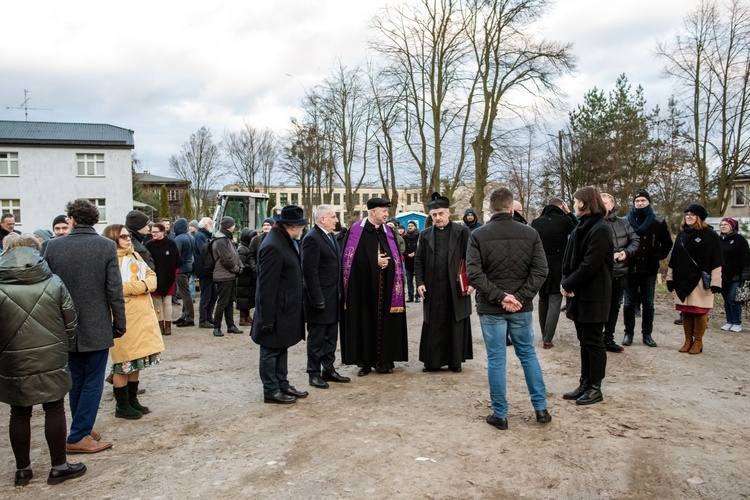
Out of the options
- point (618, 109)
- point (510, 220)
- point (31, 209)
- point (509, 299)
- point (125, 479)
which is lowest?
point (125, 479)

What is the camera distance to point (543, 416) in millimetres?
5070

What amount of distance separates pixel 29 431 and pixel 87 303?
39.3 inches

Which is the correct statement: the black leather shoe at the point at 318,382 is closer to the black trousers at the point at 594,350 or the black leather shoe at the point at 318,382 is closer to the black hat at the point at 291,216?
the black hat at the point at 291,216

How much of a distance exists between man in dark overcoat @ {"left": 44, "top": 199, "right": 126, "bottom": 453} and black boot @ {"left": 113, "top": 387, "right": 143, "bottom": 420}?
2.48 feet

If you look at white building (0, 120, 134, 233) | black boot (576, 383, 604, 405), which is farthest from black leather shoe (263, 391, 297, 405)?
white building (0, 120, 134, 233)

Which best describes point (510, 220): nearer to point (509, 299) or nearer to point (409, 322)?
point (509, 299)

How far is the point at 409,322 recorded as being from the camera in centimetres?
1127

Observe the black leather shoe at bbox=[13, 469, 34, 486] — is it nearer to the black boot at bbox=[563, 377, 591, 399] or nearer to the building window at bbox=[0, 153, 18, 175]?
the black boot at bbox=[563, 377, 591, 399]

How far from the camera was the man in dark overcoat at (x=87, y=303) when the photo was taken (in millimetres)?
4551

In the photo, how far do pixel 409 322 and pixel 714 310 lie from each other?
6.24 m

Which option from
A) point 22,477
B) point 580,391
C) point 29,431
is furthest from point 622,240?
point 22,477

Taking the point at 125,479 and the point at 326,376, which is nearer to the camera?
the point at 125,479

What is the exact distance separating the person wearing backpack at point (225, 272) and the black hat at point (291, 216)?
14.5 feet

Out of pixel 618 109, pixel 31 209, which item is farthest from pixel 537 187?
pixel 31 209
